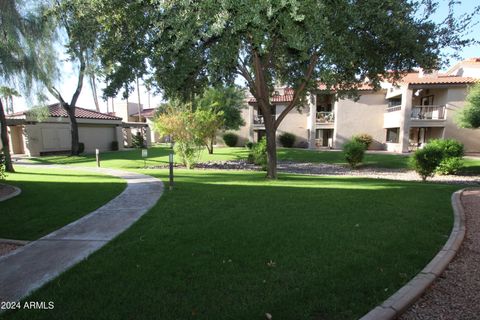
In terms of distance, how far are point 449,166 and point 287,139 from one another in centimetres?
1913

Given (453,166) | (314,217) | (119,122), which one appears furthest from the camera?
(119,122)

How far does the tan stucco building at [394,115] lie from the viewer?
84.5 ft

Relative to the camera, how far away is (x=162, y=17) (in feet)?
25.2

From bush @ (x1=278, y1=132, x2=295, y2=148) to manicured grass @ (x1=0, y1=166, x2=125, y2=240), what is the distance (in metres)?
25.0

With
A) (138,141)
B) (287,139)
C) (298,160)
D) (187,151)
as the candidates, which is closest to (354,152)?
(298,160)

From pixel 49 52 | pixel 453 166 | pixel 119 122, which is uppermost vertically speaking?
pixel 49 52

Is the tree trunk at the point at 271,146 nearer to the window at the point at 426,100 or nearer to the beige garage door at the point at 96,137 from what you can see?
the window at the point at 426,100

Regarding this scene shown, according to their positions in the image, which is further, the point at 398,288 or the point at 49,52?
the point at 49,52

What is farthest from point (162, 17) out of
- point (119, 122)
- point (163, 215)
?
point (119, 122)

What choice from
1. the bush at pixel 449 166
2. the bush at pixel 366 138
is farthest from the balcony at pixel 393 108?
the bush at pixel 449 166

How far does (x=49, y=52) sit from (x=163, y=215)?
57.7ft

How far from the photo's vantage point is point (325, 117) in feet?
106

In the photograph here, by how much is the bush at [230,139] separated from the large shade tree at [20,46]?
79.2 feet

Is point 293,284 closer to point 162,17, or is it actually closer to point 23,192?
point 162,17
